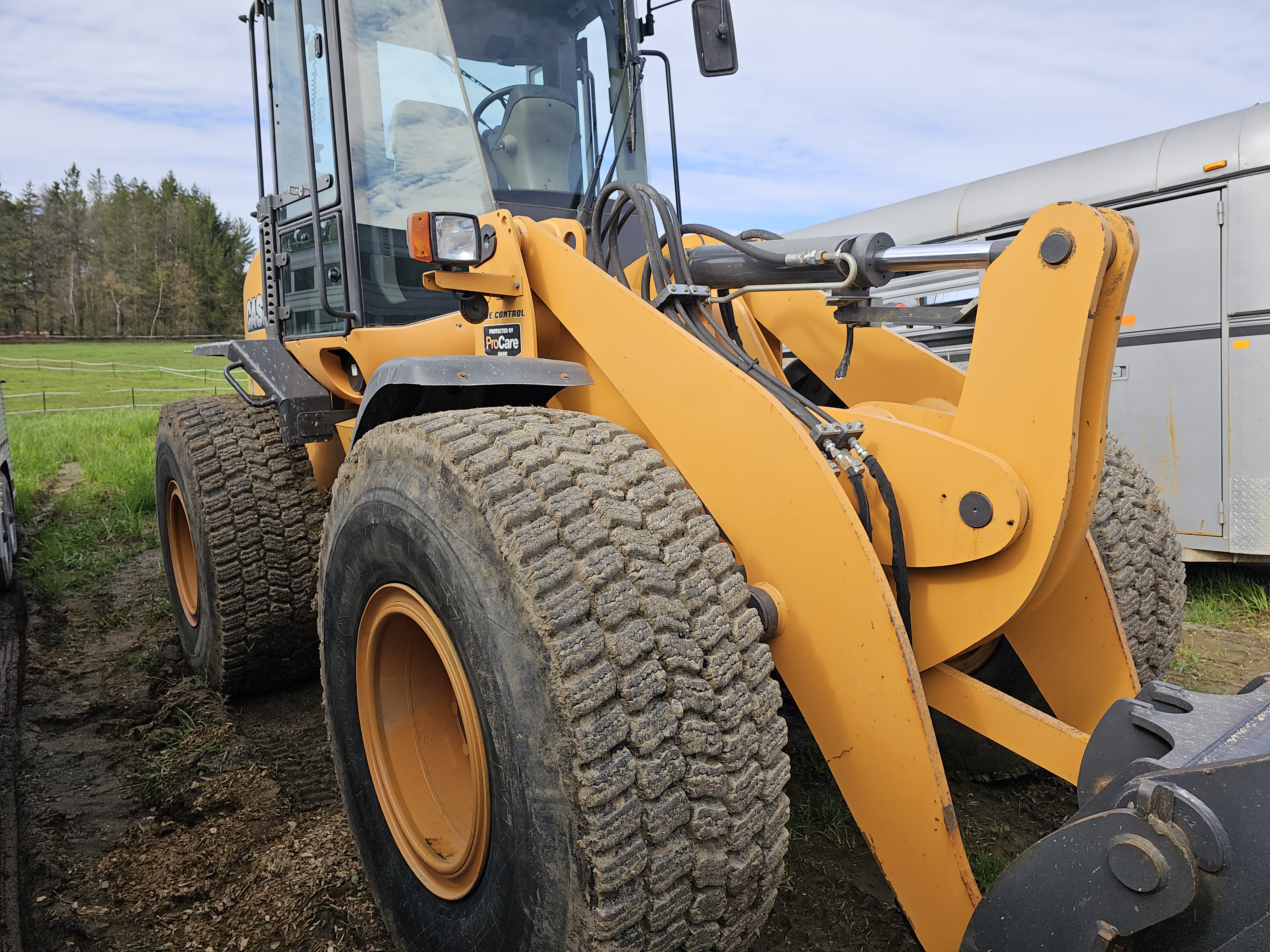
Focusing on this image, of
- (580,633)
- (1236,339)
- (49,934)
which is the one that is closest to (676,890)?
(580,633)

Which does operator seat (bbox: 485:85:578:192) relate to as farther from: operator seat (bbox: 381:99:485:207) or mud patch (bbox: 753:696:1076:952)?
mud patch (bbox: 753:696:1076:952)

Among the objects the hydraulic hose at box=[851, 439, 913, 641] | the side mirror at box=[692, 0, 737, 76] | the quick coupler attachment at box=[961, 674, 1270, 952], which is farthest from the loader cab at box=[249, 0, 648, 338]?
the quick coupler attachment at box=[961, 674, 1270, 952]

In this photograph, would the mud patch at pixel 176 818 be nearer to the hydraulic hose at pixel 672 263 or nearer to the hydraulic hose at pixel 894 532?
the hydraulic hose at pixel 894 532

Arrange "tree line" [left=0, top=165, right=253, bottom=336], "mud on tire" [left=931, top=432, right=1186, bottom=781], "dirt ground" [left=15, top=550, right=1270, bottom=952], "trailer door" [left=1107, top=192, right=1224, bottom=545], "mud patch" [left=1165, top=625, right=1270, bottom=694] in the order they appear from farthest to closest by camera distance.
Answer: "tree line" [left=0, top=165, right=253, bottom=336], "trailer door" [left=1107, top=192, right=1224, bottom=545], "mud patch" [left=1165, top=625, right=1270, bottom=694], "mud on tire" [left=931, top=432, right=1186, bottom=781], "dirt ground" [left=15, top=550, right=1270, bottom=952]

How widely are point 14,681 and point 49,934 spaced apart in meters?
2.43

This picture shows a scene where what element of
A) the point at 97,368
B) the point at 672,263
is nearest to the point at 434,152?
the point at 672,263

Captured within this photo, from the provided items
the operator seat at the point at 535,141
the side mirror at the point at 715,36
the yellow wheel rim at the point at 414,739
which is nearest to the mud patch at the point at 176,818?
the yellow wheel rim at the point at 414,739

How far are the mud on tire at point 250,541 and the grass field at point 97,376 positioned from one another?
1461 centimetres

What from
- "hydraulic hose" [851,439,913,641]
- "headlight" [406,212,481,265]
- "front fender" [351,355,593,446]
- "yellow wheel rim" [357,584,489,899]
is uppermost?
"headlight" [406,212,481,265]

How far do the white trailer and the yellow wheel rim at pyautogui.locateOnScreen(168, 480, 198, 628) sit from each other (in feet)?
13.5

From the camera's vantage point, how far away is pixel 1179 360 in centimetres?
543

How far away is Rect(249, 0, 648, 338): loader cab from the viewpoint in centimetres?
294

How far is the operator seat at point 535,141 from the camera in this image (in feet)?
10.1

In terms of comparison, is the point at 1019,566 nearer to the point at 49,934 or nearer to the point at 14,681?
the point at 49,934
